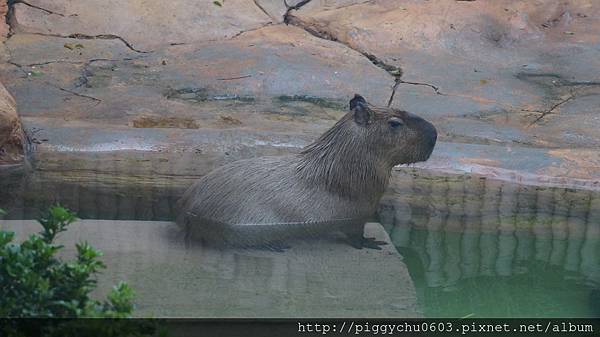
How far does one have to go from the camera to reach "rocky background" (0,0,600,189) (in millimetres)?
5480

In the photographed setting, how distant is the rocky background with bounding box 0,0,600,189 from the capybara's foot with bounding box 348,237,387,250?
82 cm

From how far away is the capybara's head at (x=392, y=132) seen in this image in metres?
5.05

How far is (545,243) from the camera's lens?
16.4 feet

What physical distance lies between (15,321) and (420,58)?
230 inches

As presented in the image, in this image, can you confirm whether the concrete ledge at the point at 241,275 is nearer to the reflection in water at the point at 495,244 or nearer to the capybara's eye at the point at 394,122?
the reflection in water at the point at 495,244

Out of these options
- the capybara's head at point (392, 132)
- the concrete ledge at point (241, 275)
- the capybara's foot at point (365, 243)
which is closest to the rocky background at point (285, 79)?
the capybara's head at point (392, 132)

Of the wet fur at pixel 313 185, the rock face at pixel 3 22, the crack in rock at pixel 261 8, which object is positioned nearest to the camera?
the wet fur at pixel 313 185

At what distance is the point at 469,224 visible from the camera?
16.9 feet

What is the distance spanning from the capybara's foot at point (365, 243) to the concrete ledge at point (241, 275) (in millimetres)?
42

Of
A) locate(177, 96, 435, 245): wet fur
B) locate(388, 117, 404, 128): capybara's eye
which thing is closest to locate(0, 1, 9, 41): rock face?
locate(177, 96, 435, 245): wet fur

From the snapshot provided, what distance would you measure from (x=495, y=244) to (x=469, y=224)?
23 cm

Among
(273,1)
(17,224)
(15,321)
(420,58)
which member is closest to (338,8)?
(273,1)

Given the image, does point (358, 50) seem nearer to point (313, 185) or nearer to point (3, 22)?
point (3, 22)

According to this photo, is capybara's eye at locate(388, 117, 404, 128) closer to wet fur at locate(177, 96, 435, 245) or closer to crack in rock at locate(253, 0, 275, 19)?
wet fur at locate(177, 96, 435, 245)
